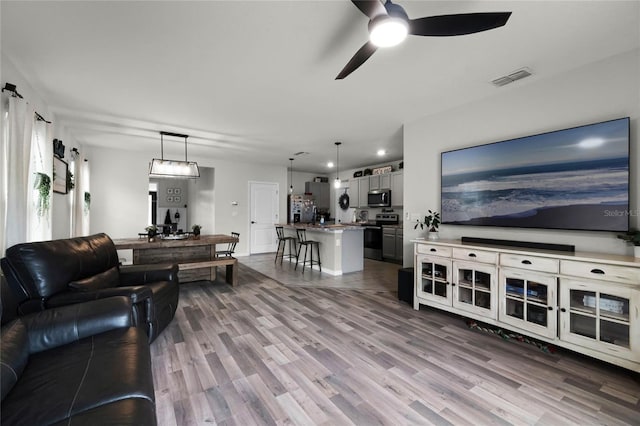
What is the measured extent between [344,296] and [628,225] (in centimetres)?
305

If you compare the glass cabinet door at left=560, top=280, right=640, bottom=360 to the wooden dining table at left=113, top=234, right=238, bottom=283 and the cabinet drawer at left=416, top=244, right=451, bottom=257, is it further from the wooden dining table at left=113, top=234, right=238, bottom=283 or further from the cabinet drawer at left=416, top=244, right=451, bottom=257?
the wooden dining table at left=113, top=234, right=238, bottom=283

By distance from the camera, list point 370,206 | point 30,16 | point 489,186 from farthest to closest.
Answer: point 370,206, point 489,186, point 30,16

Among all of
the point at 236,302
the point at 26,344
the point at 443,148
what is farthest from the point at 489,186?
the point at 26,344

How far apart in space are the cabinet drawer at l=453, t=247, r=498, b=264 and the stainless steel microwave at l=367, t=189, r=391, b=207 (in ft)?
13.2

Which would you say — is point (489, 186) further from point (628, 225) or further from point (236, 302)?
point (236, 302)

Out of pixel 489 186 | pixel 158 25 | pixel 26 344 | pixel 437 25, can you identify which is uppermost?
pixel 158 25

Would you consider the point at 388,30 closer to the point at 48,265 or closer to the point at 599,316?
the point at 599,316

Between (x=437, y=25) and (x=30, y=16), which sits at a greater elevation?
(x=30, y=16)

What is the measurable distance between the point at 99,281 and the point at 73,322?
3.30ft

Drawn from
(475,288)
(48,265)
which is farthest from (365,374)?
(48,265)

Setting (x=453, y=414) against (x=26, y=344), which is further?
(x=453, y=414)

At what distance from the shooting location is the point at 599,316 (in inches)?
84.8

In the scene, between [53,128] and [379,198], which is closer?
[53,128]

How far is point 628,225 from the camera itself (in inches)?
91.6
